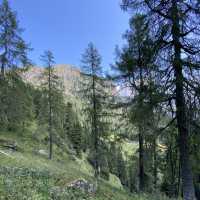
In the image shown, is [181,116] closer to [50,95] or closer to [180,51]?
[180,51]

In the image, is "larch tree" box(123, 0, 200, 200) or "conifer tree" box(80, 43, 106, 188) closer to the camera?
"larch tree" box(123, 0, 200, 200)

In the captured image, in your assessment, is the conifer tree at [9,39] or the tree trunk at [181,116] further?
the conifer tree at [9,39]

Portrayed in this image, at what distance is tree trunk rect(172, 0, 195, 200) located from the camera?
10602mm

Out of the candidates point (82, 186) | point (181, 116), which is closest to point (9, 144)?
point (82, 186)

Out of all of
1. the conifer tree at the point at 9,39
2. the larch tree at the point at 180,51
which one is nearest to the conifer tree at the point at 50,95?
the conifer tree at the point at 9,39

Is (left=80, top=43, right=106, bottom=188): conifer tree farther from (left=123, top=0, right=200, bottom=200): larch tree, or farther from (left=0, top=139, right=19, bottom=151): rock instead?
(left=123, top=0, right=200, bottom=200): larch tree

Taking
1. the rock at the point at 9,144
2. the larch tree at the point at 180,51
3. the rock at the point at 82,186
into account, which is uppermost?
the larch tree at the point at 180,51

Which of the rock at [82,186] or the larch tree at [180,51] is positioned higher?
the larch tree at [180,51]

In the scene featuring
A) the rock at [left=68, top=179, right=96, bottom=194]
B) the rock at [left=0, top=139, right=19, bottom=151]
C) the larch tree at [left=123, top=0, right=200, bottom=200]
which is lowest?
the rock at [left=68, top=179, right=96, bottom=194]

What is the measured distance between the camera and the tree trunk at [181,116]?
10.6m

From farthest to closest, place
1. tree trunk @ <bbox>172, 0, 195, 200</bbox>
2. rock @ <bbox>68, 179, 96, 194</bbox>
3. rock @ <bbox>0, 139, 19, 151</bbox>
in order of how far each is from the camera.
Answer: rock @ <bbox>0, 139, 19, 151</bbox>
tree trunk @ <bbox>172, 0, 195, 200</bbox>
rock @ <bbox>68, 179, 96, 194</bbox>

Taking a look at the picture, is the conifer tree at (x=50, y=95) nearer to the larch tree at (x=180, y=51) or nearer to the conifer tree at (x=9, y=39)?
the conifer tree at (x=9, y=39)

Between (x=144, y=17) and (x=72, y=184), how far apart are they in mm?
6596

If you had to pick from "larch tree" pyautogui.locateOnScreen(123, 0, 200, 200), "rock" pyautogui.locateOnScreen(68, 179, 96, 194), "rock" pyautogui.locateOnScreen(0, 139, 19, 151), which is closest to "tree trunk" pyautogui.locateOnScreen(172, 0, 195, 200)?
"larch tree" pyautogui.locateOnScreen(123, 0, 200, 200)
